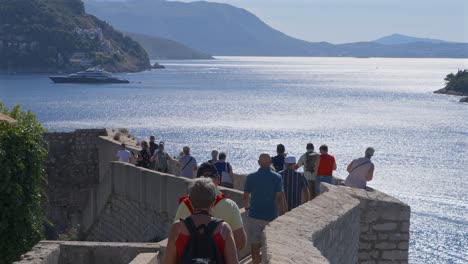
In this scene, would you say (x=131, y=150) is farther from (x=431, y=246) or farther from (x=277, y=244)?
(x=431, y=246)

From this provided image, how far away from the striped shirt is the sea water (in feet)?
89.2

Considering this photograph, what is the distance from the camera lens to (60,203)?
22969 mm

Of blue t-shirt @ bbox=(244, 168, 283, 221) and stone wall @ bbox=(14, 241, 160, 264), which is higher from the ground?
blue t-shirt @ bbox=(244, 168, 283, 221)

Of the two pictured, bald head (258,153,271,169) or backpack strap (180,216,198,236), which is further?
bald head (258,153,271,169)

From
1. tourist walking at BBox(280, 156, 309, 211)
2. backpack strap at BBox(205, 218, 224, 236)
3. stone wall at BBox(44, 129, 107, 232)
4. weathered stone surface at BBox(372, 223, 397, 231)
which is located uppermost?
backpack strap at BBox(205, 218, 224, 236)

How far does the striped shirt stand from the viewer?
411 inches

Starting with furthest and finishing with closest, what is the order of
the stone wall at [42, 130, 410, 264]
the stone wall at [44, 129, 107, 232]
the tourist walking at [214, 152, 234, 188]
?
the stone wall at [44, 129, 107, 232], the tourist walking at [214, 152, 234, 188], the stone wall at [42, 130, 410, 264]

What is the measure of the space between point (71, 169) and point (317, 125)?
7057 centimetres

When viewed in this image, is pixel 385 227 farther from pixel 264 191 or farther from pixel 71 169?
pixel 71 169

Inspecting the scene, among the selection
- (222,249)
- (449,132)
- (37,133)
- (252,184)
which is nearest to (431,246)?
(37,133)

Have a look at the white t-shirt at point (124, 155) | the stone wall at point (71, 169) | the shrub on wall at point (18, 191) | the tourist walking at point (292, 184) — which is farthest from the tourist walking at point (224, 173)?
the stone wall at point (71, 169)

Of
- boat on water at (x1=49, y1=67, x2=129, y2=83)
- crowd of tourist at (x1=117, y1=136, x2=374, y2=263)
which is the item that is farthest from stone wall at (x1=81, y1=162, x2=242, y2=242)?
boat on water at (x1=49, y1=67, x2=129, y2=83)

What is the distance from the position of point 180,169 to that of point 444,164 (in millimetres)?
52666

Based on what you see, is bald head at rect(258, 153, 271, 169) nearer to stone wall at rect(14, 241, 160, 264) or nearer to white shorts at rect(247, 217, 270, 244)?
white shorts at rect(247, 217, 270, 244)
